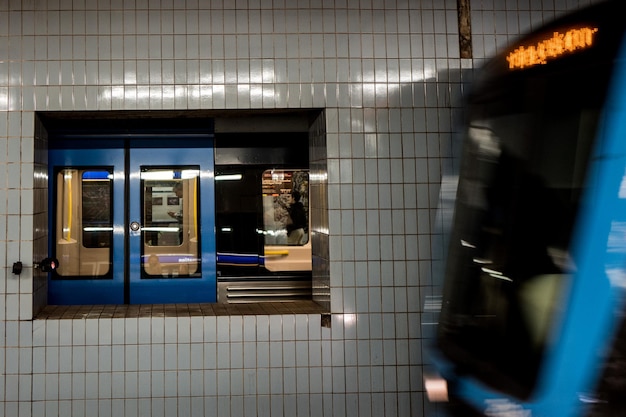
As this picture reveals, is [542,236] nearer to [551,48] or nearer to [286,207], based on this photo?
[551,48]

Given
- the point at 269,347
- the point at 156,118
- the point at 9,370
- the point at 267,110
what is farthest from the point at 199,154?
the point at 9,370

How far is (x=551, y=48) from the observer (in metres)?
2.57

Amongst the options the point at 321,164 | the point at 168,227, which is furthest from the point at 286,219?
the point at 168,227

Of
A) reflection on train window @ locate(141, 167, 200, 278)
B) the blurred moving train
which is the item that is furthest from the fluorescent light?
the blurred moving train

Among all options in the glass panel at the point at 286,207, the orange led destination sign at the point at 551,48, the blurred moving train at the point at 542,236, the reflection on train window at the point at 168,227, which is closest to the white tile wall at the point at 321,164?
the glass panel at the point at 286,207

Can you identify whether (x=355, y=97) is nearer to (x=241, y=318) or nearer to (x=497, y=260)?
(x=241, y=318)

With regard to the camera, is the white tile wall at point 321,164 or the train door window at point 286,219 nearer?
the white tile wall at point 321,164

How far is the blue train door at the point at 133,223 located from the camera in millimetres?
5387

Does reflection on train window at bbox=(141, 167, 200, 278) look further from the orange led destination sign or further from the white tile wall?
the orange led destination sign

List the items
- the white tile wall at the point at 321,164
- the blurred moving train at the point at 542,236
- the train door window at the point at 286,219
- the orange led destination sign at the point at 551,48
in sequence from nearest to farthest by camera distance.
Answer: the blurred moving train at the point at 542,236, the orange led destination sign at the point at 551,48, the white tile wall at the point at 321,164, the train door window at the point at 286,219

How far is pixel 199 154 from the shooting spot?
5.55m

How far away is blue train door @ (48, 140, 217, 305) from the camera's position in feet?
17.7

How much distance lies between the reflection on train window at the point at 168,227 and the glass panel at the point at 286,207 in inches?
24.9

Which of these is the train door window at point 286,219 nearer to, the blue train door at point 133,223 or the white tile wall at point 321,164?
the blue train door at point 133,223
